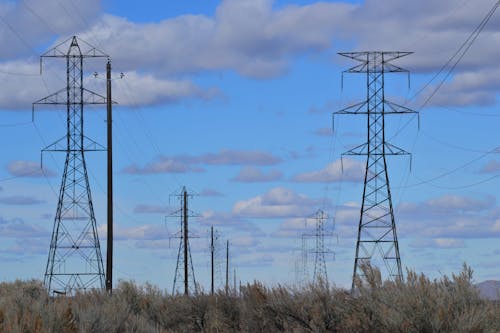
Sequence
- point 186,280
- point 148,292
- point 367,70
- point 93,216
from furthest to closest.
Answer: point 186,280
point 367,70
point 93,216
point 148,292

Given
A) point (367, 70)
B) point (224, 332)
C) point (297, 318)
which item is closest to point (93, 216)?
point (367, 70)

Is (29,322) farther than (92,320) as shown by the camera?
No

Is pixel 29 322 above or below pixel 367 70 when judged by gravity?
below

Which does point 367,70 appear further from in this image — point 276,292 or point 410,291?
point 410,291

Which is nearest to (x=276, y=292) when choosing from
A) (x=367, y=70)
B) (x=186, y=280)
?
(x=367, y=70)

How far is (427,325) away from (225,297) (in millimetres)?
13540

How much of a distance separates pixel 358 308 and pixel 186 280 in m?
50.2

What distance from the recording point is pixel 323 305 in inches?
919

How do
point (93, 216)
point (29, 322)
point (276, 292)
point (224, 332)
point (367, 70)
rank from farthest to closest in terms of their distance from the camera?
1. point (367, 70)
2. point (93, 216)
3. point (224, 332)
4. point (276, 292)
5. point (29, 322)

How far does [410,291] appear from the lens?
65.0ft

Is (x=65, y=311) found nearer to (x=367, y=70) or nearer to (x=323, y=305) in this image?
(x=323, y=305)

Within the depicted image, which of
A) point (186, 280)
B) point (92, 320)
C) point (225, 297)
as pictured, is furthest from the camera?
point (186, 280)

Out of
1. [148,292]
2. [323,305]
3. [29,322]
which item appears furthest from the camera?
[148,292]

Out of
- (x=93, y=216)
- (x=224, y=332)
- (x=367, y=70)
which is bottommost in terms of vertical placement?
(x=224, y=332)
